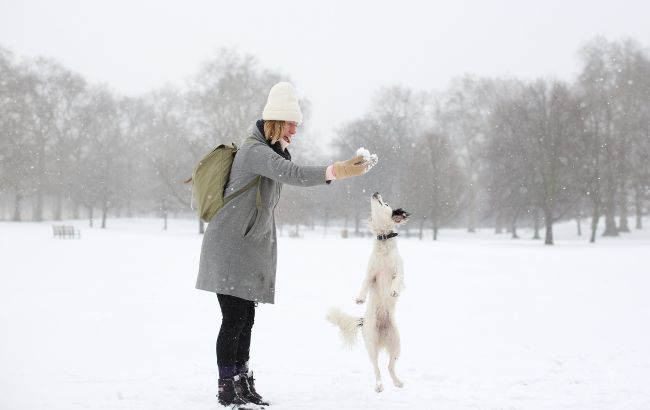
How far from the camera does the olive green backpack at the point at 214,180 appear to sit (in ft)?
12.5

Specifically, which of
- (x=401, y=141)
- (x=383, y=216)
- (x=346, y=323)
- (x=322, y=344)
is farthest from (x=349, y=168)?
(x=401, y=141)

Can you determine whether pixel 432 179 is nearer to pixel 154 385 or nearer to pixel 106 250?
pixel 106 250

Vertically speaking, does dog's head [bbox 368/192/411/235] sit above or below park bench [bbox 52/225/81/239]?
above

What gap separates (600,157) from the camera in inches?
1341

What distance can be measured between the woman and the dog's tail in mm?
897

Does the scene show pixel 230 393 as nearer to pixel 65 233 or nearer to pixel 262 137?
pixel 262 137

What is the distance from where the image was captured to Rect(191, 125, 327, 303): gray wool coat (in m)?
3.70

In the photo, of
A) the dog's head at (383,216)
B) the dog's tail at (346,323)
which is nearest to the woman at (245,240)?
the dog's head at (383,216)

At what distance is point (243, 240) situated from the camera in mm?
3748

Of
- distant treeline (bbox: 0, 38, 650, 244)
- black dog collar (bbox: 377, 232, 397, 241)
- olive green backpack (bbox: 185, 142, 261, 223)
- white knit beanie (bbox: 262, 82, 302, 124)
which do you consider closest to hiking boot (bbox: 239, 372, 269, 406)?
olive green backpack (bbox: 185, 142, 261, 223)

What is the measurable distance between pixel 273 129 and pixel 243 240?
845mm

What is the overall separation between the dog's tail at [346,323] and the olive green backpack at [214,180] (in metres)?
1.45

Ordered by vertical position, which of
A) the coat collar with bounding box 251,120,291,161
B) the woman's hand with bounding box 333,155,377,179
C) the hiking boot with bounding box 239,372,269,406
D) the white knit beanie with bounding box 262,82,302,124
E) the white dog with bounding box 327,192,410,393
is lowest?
the hiking boot with bounding box 239,372,269,406

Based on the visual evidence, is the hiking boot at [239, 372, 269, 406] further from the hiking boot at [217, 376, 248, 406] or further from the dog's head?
the dog's head
